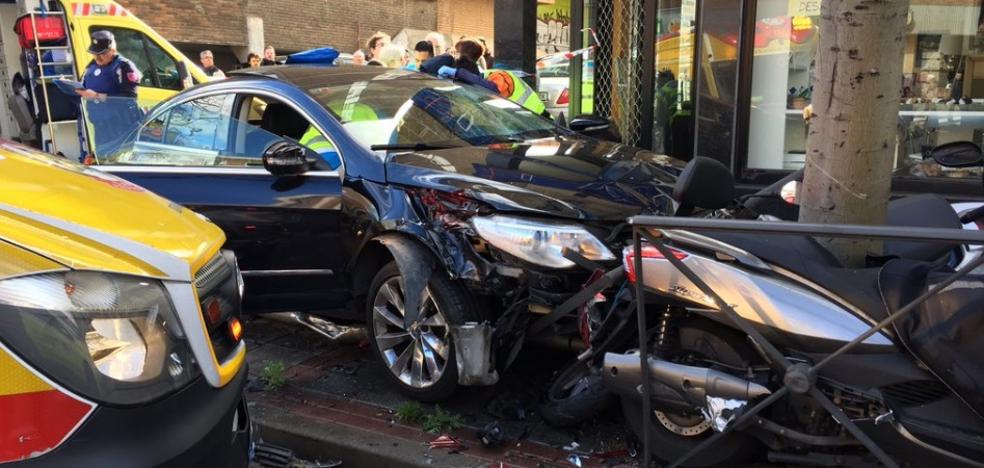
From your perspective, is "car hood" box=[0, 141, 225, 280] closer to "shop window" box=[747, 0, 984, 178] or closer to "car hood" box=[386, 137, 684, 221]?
"car hood" box=[386, 137, 684, 221]

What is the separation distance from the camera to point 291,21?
22.9 meters

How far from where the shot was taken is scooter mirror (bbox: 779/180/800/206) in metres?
3.73

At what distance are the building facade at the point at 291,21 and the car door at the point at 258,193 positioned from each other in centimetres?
1640

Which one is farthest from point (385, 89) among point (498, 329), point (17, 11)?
point (17, 11)

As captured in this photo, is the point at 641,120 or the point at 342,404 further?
the point at 641,120

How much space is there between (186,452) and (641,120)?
278 inches

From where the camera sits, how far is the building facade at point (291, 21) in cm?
1995

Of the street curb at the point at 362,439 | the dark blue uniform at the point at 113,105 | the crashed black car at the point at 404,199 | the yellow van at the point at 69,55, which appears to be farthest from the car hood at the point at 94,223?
the yellow van at the point at 69,55

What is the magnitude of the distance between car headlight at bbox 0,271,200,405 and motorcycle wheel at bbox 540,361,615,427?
169 cm

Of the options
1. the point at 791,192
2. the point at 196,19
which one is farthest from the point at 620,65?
the point at 196,19

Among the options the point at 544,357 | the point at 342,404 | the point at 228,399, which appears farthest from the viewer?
the point at 544,357

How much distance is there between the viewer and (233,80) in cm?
454

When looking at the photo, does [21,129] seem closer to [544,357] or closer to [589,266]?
[544,357]

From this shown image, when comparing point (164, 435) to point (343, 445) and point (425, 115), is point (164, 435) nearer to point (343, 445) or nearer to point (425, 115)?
point (343, 445)
